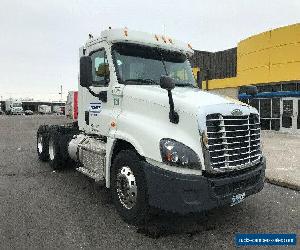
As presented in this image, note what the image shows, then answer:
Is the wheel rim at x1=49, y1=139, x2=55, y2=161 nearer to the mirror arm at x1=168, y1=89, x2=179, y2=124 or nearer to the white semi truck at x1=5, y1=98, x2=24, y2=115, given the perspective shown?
the mirror arm at x1=168, y1=89, x2=179, y2=124

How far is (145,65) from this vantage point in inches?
224

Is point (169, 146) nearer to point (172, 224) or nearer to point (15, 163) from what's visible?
point (172, 224)

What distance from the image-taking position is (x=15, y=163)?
9680 mm

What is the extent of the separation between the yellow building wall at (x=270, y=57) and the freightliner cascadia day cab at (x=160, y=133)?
1650cm

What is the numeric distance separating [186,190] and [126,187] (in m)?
1.10

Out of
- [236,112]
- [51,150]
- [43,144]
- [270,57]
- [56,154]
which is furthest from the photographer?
[270,57]

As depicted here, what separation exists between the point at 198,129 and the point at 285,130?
19.9m

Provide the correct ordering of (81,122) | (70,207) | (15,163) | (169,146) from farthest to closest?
(15,163) < (81,122) < (70,207) < (169,146)

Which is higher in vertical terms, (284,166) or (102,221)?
(102,221)

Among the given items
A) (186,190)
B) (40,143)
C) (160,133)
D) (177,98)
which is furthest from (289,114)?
(186,190)

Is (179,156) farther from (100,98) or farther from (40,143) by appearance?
(40,143)

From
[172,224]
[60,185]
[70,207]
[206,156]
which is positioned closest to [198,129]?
[206,156]

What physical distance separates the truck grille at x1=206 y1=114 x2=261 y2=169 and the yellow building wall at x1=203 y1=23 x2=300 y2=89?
1749 cm

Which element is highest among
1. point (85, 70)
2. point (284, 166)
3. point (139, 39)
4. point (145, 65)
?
point (139, 39)
